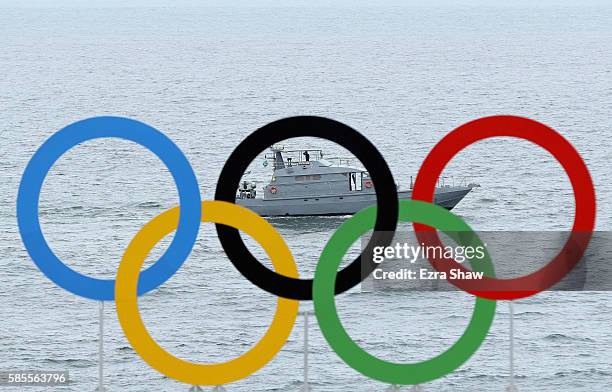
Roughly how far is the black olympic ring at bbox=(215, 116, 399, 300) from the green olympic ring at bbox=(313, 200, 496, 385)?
323 millimetres

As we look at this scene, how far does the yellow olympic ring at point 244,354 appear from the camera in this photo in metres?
26.5

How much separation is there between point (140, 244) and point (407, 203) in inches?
227

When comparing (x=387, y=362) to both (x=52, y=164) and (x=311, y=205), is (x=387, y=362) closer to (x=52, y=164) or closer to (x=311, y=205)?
(x=52, y=164)

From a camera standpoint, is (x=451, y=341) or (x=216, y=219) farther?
(x=451, y=341)

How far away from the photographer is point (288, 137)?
26812 millimetres

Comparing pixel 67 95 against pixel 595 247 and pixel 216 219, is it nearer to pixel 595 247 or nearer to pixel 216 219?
pixel 595 247

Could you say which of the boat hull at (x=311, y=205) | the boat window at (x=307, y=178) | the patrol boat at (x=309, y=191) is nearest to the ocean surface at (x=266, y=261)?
the boat hull at (x=311, y=205)

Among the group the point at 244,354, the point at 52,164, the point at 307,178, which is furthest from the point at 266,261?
the point at 244,354

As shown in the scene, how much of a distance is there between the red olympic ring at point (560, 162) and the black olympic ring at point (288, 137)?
808mm

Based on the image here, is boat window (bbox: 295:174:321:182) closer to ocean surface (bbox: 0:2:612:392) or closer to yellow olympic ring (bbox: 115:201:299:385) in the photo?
ocean surface (bbox: 0:2:612:392)

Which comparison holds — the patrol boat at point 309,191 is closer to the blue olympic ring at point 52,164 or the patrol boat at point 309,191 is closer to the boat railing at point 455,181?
the boat railing at point 455,181

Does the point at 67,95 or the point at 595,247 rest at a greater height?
the point at 67,95

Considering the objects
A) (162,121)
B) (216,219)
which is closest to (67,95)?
(162,121)

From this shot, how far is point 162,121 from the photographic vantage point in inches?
6383
